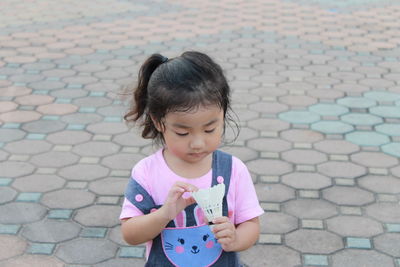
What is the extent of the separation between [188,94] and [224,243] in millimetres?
441

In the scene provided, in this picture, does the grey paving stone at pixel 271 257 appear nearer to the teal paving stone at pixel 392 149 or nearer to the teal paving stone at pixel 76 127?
the teal paving stone at pixel 392 149

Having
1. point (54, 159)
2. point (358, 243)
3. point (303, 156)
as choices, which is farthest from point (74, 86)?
point (358, 243)

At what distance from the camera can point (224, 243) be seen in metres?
1.84

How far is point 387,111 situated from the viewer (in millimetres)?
5273

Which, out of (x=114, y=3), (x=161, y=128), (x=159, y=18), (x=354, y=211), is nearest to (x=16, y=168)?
(x=354, y=211)

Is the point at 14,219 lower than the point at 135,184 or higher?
lower

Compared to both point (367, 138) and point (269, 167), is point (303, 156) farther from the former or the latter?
point (367, 138)

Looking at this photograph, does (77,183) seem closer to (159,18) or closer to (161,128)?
(161,128)

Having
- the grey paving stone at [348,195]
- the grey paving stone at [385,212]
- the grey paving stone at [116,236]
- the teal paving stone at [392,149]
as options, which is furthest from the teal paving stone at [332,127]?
the grey paving stone at [116,236]

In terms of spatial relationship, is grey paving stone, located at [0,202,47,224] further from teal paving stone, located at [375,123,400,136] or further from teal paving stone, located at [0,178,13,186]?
teal paving stone, located at [375,123,400,136]

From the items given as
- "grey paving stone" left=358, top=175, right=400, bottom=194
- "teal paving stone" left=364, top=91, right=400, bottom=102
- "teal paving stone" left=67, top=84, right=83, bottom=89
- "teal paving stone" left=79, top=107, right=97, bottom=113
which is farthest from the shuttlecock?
"teal paving stone" left=67, top=84, right=83, bottom=89

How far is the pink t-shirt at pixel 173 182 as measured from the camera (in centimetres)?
199

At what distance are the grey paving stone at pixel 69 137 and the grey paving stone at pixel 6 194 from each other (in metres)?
0.82

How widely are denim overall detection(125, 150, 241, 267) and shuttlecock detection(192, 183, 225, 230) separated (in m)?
0.21
